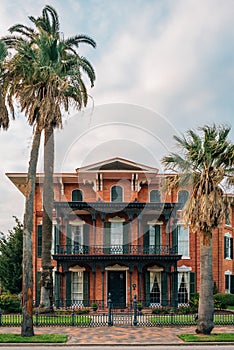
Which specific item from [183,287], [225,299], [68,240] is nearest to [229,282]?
[183,287]

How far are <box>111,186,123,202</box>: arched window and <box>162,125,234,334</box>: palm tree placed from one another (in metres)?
15.7

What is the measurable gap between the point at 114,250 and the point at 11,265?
412 inches

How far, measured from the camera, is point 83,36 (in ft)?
97.3

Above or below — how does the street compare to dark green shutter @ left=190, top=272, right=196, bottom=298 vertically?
below

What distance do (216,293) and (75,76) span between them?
1942 centimetres

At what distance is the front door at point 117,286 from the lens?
35.3 metres

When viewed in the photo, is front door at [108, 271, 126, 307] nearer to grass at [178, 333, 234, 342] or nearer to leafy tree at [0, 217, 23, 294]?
leafy tree at [0, 217, 23, 294]

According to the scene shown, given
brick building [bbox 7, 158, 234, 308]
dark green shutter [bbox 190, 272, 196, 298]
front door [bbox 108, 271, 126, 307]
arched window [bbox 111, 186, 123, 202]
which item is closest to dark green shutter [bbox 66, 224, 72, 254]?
brick building [bbox 7, 158, 234, 308]

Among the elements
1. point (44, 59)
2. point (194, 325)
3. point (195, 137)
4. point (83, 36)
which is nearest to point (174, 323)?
point (194, 325)

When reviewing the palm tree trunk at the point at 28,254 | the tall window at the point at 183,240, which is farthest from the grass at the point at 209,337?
the tall window at the point at 183,240

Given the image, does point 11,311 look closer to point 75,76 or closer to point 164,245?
point 164,245

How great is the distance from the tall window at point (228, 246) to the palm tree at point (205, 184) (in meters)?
18.5

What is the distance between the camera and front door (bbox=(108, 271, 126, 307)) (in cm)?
3528

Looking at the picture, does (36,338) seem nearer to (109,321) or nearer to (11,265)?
(109,321)
